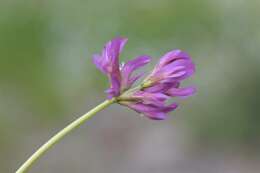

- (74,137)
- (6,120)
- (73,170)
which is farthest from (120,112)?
(6,120)

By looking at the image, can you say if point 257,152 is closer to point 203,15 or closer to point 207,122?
point 207,122

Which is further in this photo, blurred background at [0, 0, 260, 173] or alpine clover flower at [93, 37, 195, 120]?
blurred background at [0, 0, 260, 173]

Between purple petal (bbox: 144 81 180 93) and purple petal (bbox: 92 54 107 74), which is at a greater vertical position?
purple petal (bbox: 92 54 107 74)

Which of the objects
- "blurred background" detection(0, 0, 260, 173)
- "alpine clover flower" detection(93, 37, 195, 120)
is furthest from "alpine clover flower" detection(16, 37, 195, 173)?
"blurred background" detection(0, 0, 260, 173)

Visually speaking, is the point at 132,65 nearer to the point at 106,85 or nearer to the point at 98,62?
the point at 98,62

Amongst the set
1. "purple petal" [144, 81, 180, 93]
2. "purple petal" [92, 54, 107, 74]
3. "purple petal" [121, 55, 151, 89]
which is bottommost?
"purple petal" [144, 81, 180, 93]

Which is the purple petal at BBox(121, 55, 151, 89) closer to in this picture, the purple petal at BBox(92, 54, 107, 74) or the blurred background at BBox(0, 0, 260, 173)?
the purple petal at BBox(92, 54, 107, 74)

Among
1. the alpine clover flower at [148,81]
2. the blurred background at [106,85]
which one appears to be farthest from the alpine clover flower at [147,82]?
the blurred background at [106,85]
